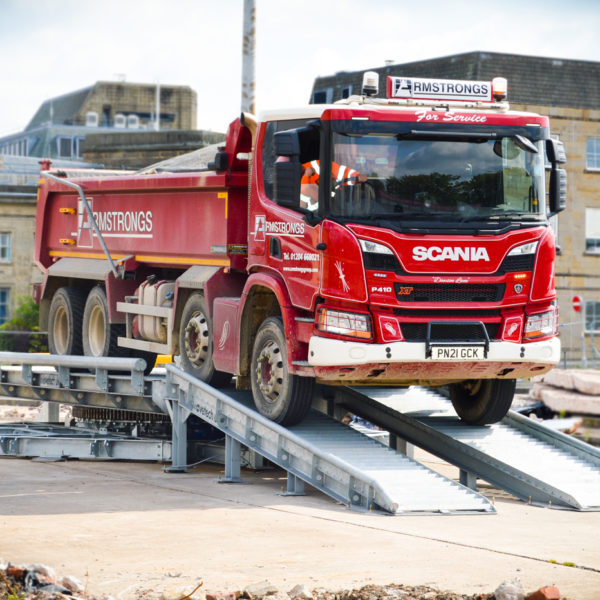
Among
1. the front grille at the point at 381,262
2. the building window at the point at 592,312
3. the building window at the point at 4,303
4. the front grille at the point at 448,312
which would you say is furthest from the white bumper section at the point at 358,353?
the building window at the point at 4,303

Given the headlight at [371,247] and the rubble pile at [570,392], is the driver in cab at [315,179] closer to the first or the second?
the headlight at [371,247]

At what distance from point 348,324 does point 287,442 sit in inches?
54.0

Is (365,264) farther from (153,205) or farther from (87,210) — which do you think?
(87,210)

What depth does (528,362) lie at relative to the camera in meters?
12.6

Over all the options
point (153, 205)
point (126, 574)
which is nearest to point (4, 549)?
point (126, 574)

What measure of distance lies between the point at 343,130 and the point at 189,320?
12.3ft

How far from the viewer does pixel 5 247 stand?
2052 inches

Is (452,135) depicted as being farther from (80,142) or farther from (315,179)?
(80,142)

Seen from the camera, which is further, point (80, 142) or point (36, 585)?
point (80, 142)

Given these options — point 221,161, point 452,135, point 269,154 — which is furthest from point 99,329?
point 452,135

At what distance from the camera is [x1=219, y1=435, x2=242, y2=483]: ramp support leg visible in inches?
544

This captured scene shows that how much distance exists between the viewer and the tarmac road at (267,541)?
883cm

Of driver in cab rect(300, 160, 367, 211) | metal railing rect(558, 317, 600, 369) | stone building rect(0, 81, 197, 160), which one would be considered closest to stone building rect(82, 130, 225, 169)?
metal railing rect(558, 317, 600, 369)

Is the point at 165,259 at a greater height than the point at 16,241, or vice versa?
the point at 16,241
